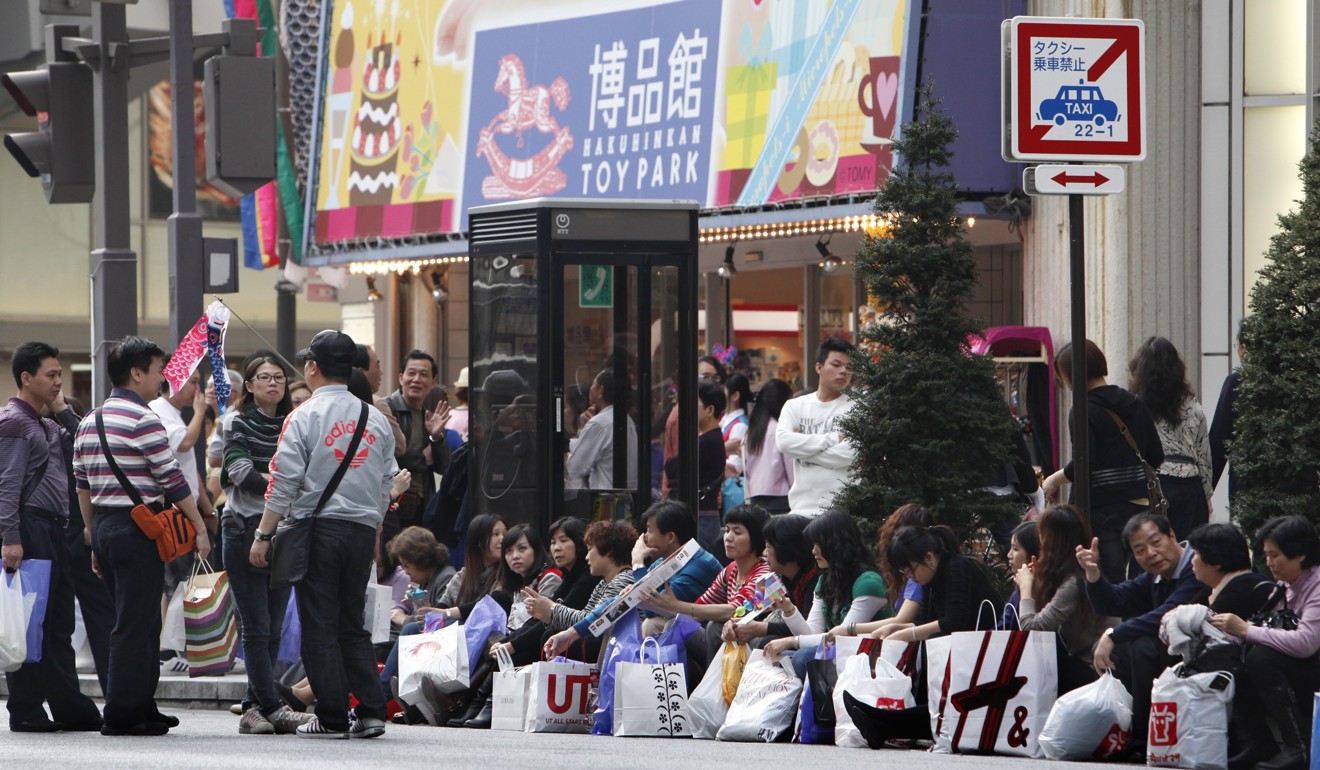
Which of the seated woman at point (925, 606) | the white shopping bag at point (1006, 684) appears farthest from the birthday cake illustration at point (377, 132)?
the white shopping bag at point (1006, 684)

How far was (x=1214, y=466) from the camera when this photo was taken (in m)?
10.8

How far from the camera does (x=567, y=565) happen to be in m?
11.1

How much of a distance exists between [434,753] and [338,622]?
33.8 inches

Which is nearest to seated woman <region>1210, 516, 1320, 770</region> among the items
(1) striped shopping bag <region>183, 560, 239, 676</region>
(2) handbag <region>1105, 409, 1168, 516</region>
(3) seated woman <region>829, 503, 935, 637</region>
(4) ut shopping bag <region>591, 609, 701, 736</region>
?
(3) seated woman <region>829, 503, 935, 637</region>

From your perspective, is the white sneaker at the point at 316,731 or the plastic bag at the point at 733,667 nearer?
the white sneaker at the point at 316,731

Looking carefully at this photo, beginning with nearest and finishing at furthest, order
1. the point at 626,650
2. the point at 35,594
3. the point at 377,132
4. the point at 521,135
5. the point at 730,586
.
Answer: the point at 35,594 → the point at 626,650 → the point at 730,586 → the point at 521,135 → the point at 377,132

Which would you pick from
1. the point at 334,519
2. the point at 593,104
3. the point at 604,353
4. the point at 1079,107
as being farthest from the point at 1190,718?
the point at 593,104

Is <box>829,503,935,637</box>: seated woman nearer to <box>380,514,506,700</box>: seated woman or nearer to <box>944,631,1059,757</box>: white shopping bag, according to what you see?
<box>944,631,1059,757</box>: white shopping bag

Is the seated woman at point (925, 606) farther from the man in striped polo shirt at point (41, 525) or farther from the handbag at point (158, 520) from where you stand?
the man in striped polo shirt at point (41, 525)

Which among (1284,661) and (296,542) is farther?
(296,542)

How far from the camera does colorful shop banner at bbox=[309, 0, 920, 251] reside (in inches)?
659

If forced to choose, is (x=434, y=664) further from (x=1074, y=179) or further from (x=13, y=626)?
(x=1074, y=179)

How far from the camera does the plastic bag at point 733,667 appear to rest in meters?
10.1

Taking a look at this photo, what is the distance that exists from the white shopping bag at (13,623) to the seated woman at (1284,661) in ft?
17.3
